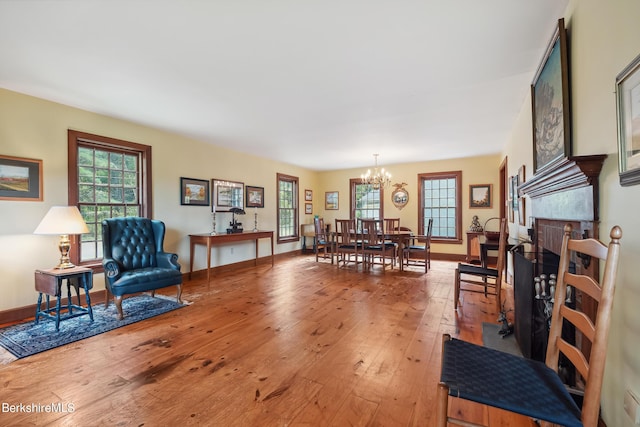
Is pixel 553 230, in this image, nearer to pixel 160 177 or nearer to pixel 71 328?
pixel 71 328

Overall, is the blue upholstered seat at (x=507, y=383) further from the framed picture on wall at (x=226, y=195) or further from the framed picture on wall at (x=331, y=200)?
the framed picture on wall at (x=331, y=200)

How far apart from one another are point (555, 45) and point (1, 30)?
13.0ft

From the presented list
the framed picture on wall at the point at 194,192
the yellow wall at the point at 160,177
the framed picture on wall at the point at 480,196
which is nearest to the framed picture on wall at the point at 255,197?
the yellow wall at the point at 160,177

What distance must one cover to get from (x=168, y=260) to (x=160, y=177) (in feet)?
5.10

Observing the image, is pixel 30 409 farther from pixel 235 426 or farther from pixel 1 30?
pixel 1 30

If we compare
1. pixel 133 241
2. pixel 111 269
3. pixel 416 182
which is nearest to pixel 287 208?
pixel 416 182

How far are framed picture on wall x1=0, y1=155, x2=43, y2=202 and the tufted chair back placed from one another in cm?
75

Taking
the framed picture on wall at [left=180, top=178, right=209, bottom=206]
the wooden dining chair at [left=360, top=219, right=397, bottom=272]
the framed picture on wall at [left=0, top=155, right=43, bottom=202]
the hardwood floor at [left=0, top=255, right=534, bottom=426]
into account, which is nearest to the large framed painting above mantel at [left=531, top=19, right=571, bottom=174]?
the hardwood floor at [left=0, top=255, right=534, bottom=426]

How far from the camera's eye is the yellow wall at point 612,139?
1.13m

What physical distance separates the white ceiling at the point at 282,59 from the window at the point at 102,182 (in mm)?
478

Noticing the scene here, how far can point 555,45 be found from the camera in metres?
1.91

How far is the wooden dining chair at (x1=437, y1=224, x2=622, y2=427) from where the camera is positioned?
93cm

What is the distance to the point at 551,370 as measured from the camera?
1209 millimetres

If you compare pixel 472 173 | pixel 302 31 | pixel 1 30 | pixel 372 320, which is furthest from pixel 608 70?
pixel 472 173
